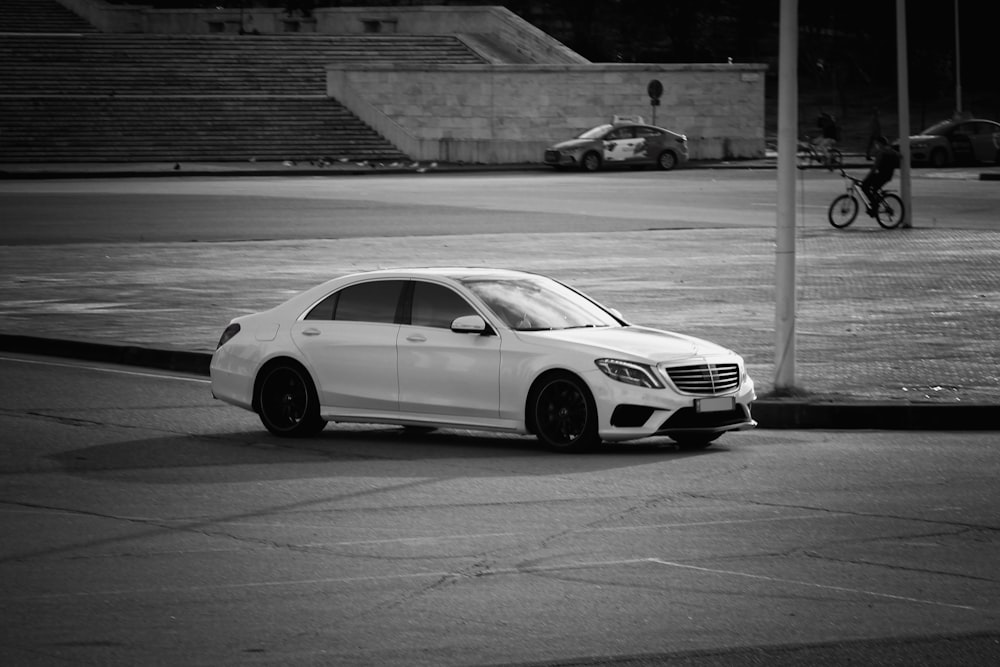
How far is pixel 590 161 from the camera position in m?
55.2

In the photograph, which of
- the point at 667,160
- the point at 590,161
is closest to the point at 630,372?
the point at 590,161

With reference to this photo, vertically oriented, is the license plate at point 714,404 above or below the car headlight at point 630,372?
below

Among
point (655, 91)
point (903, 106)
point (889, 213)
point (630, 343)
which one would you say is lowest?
point (630, 343)

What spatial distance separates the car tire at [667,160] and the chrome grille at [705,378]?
4533cm

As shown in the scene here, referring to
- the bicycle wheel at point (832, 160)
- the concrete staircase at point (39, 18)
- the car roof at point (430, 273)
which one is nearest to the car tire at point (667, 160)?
the bicycle wheel at point (832, 160)

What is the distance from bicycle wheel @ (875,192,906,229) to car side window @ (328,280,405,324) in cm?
1980

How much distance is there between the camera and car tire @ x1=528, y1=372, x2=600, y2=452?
10.9 metres

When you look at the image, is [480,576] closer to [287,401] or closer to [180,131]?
[287,401]

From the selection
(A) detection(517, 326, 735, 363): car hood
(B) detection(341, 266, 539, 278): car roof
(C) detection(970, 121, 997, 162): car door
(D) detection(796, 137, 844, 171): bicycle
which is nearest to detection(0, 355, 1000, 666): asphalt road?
(A) detection(517, 326, 735, 363): car hood

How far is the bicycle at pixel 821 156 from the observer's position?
53.3 m

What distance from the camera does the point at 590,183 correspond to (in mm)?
46812

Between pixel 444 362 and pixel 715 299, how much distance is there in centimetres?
865

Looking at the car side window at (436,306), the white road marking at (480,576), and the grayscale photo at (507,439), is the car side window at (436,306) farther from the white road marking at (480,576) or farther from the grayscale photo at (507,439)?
the white road marking at (480,576)

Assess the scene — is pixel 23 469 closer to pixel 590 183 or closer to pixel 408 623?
pixel 408 623
